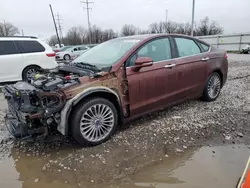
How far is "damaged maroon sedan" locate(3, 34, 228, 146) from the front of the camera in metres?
2.90

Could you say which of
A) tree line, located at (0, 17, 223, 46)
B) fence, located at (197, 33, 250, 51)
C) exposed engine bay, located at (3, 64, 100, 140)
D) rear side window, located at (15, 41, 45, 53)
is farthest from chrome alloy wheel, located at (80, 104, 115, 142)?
tree line, located at (0, 17, 223, 46)

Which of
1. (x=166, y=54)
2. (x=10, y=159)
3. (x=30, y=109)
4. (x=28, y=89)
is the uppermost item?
(x=166, y=54)

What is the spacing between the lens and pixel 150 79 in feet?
11.9

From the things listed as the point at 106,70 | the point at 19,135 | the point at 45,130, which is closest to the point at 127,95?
the point at 106,70

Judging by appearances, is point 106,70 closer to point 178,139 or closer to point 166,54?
point 166,54

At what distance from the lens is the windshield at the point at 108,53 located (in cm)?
353

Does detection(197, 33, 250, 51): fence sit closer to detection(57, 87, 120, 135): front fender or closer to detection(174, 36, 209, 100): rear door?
detection(174, 36, 209, 100): rear door

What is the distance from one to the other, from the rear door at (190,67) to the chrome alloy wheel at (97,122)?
1556 millimetres

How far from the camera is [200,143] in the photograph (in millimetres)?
3281

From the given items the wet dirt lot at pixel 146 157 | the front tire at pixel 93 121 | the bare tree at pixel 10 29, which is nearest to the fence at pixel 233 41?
the wet dirt lot at pixel 146 157

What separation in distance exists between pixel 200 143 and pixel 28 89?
2.60m

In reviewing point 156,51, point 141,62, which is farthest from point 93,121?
point 156,51

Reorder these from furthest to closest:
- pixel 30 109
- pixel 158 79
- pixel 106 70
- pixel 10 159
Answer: pixel 158 79, pixel 106 70, pixel 10 159, pixel 30 109

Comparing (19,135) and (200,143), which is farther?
(200,143)
